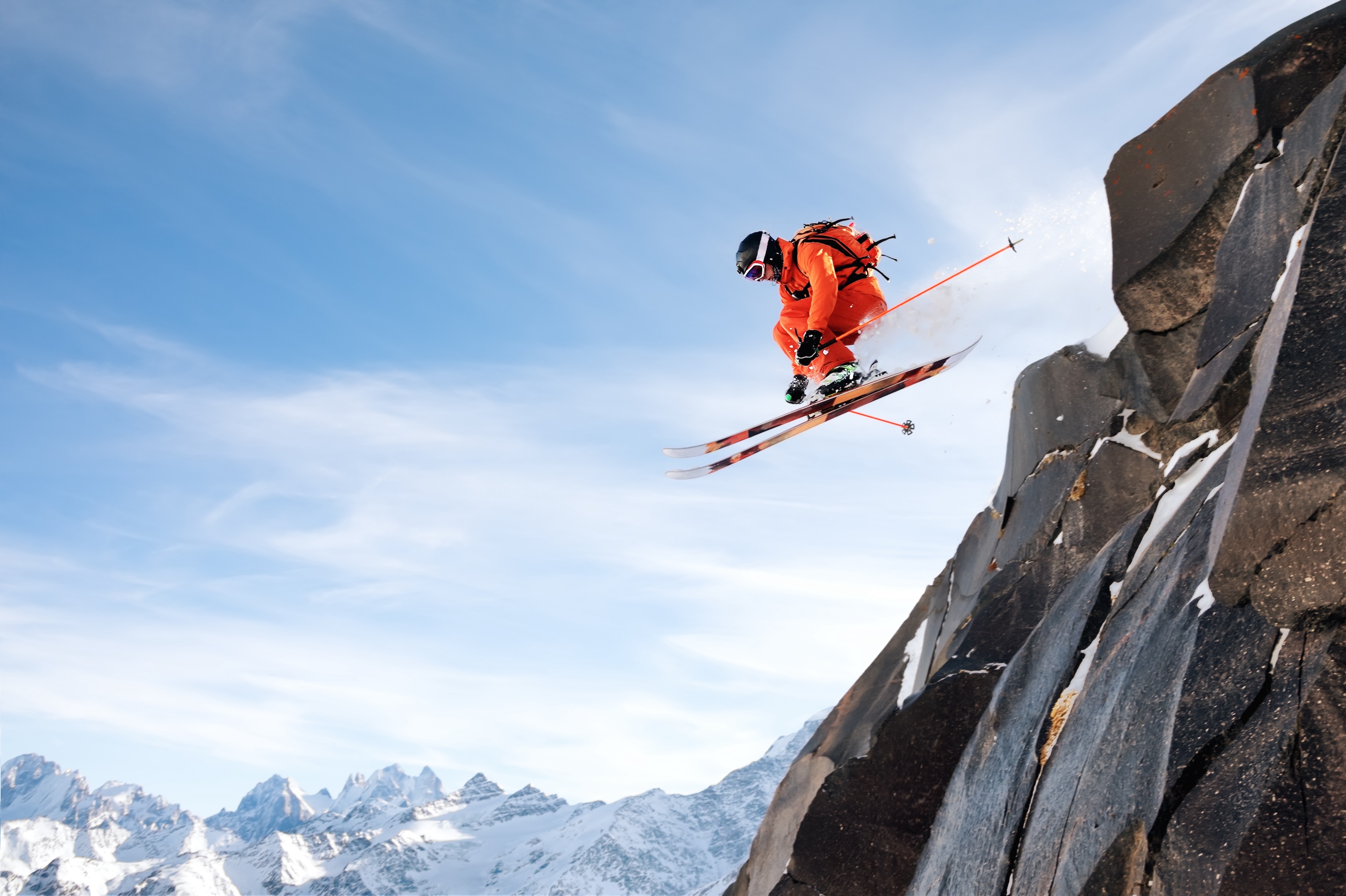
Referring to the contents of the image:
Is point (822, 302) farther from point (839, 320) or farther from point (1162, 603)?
point (1162, 603)

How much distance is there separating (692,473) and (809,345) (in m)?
4.73

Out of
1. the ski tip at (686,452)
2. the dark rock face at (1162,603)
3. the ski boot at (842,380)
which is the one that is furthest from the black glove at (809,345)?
the ski tip at (686,452)

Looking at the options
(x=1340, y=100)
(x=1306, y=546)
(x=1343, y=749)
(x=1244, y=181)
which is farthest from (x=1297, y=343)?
(x=1244, y=181)

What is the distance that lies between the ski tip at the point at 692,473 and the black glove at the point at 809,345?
4.27 meters

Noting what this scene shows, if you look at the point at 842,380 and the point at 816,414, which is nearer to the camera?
the point at 842,380

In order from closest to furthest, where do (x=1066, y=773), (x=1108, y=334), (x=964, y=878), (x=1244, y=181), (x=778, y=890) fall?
(x=1066, y=773), (x=964, y=878), (x=1244, y=181), (x=778, y=890), (x=1108, y=334)

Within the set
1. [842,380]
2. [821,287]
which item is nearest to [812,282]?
[821,287]

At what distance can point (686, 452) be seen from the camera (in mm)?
17266

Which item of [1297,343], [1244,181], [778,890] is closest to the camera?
[1297,343]

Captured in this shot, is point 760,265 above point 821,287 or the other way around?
above

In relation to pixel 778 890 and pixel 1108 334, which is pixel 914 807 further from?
pixel 1108 334

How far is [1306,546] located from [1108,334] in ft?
29.5

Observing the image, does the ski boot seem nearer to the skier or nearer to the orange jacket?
the skier

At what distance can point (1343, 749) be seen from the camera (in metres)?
3.98
